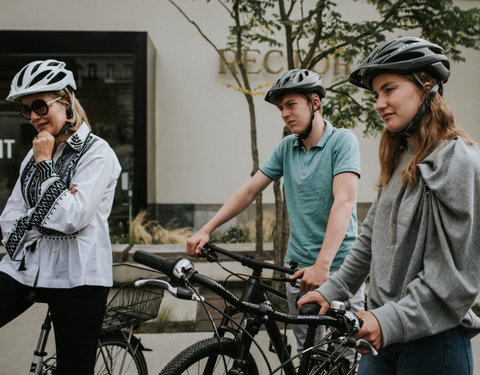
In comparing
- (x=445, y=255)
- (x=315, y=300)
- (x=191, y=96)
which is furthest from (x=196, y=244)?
(x=191, y=96)

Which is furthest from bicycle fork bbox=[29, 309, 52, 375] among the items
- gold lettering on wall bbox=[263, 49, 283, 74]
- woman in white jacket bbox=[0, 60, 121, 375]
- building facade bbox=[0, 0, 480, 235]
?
gold lettering on wall bbox=[263, 49, 283, 74]

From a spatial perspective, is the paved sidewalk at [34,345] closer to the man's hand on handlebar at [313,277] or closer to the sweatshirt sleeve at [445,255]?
the man's hand on handlebar at [313,277]

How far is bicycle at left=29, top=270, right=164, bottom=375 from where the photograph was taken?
2434 mm

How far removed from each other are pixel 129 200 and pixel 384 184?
8.51m

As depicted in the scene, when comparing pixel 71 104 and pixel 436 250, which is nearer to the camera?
pixel 436 250

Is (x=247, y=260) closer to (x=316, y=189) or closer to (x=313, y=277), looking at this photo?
(x=313, y=277)

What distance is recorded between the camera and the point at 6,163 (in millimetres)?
9305

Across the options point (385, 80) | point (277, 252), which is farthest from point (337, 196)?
point (277, 252)

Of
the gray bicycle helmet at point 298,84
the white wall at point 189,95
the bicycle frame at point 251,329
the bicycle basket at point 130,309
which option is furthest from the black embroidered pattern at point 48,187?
the white wall at point 189,95

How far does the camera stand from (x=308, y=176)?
8.66 ft

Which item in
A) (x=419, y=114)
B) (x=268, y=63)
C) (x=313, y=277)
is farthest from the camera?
(x=268, y=63)

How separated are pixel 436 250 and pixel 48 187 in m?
1.54

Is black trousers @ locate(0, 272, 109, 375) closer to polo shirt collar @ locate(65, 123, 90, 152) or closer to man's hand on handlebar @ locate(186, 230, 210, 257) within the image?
man's hand on handlebar @ locate(186, 230, 210, 257)

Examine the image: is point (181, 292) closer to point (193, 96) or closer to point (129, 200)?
point (129, 200)
